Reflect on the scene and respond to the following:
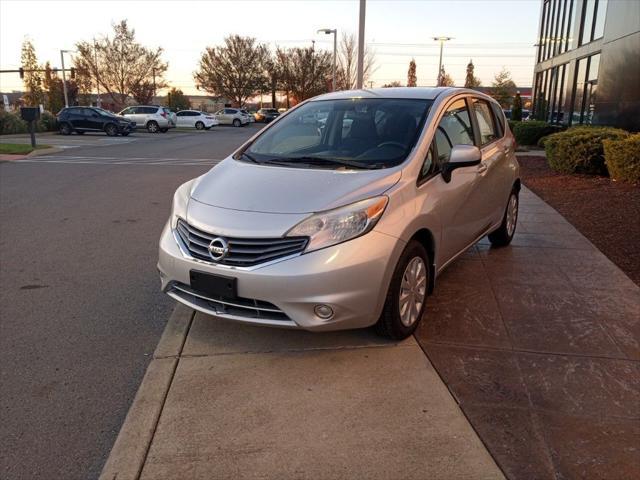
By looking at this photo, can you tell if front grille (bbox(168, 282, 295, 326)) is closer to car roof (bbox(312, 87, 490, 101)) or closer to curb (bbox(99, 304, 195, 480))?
curb (bbox(99, 304, 195, 480))

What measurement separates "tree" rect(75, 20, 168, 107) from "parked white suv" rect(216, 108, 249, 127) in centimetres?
820

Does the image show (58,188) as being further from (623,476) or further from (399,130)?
(623,476)

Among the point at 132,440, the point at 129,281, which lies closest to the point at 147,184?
the point at 129,281

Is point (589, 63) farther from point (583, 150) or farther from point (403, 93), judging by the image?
point (403, 93)

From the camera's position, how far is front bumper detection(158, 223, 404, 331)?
10.6 ft

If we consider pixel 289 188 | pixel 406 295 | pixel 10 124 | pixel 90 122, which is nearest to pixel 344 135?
pixel 289 188

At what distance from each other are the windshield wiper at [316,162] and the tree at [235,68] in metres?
58.6

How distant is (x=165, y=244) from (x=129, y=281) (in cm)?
160

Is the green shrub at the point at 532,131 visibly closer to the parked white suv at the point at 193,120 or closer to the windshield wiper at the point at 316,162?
the windshield wiper at the point at 316,162

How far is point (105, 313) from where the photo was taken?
14.6 feet

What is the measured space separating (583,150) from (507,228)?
229 inches

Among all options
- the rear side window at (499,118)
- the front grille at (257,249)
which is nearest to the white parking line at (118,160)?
the rear side window at (499,118)

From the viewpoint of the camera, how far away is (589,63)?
18797mm

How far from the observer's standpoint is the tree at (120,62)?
49.2 metres
